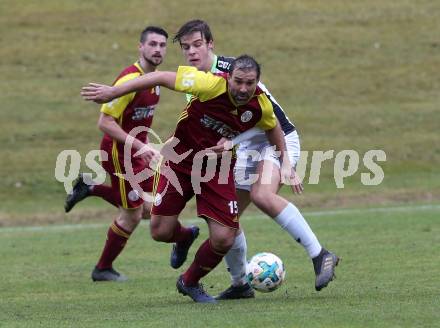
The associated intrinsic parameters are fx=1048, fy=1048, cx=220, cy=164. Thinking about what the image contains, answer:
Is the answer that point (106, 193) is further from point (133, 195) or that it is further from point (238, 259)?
point (238, 259)

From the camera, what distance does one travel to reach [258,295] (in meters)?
9.20

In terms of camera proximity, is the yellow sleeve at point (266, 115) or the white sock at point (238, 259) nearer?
the yellow sleeve at point (266, 115)

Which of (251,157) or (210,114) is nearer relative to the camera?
(210,114)

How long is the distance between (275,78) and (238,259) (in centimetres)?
1857

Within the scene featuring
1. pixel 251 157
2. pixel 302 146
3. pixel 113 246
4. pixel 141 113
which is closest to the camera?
pixel 251 157

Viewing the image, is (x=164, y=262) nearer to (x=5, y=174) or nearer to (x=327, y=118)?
(x=5, y=174)

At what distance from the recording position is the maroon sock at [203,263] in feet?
28.1

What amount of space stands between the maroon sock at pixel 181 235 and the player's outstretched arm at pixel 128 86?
4.93ft

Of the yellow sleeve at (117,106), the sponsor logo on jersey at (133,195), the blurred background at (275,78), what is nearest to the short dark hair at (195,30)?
the yellow sleeve at (117,106)

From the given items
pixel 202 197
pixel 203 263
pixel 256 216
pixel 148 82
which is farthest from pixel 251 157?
pixel 256 216

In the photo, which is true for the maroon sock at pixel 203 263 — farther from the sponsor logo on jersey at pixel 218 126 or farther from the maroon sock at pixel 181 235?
the sponsor logo on jersey at pixel 218 126

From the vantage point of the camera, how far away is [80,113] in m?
25.2

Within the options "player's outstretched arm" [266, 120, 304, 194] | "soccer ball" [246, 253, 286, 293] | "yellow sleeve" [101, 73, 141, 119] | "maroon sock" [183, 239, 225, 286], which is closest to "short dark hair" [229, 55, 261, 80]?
"player's outstretched arm" [266, 120, 304, 194]

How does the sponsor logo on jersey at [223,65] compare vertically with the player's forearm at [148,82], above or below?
above
